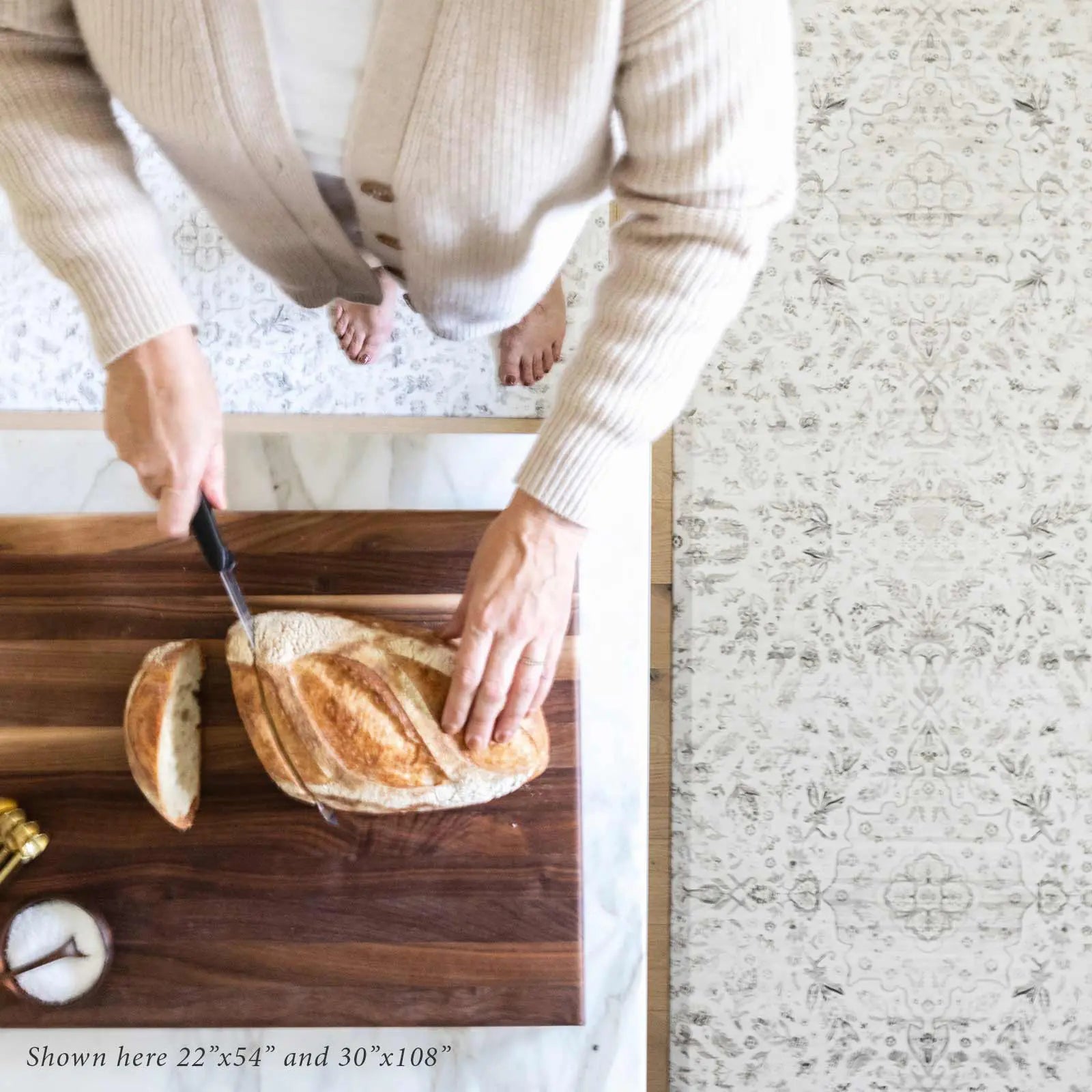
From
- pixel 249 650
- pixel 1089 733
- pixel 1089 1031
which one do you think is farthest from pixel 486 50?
pixel 1089 1031

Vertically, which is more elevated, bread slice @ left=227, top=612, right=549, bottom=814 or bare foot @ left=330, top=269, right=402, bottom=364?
bare foot @ left=330, top=269, right=402, bottom=364

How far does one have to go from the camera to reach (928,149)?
1347 mm

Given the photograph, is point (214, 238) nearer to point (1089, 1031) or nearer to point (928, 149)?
point (928, 149)

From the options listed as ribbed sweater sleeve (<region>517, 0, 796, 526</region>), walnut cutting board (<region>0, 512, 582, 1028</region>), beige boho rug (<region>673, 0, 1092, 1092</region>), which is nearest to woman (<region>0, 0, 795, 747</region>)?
ribbed sweater sleeve (<region>517, 0, 796, 526</region>)

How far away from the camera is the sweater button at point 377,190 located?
2.05 feet

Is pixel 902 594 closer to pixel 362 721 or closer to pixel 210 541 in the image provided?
pixel 362 721

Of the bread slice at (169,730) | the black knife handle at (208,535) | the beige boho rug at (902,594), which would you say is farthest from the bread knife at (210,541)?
the beige boho rug at (902,594)

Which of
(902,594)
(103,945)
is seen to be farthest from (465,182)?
(902,594)

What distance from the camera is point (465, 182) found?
0.62 meters

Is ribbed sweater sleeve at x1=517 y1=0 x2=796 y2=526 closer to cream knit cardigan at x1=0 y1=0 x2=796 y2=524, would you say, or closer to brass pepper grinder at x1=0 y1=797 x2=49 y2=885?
cream knit cardigan at x1=0 y1=0 x2=796 y2=524

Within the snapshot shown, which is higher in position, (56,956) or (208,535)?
(208,535)

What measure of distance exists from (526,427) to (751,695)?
1.69 ft

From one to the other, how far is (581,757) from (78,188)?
0.67m

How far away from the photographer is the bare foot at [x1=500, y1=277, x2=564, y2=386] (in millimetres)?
1204
